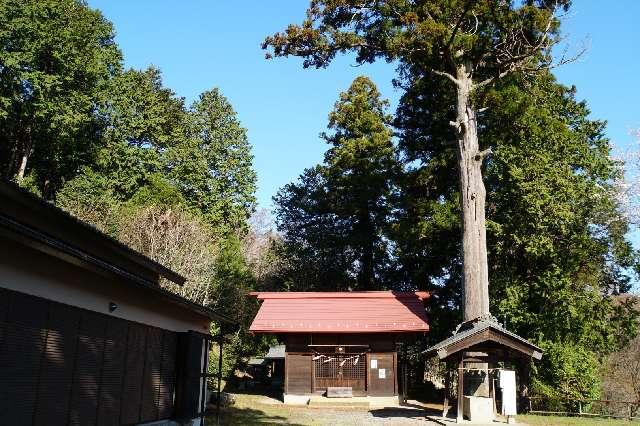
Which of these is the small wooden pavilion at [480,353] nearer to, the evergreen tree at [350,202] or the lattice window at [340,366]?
the lattice window at [340,366]

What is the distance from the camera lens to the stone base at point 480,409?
1466 cm

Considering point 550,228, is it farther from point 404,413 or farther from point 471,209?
point 404,413

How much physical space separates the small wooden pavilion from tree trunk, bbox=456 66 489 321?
47.3 inches

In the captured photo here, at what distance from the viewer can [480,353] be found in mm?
15469

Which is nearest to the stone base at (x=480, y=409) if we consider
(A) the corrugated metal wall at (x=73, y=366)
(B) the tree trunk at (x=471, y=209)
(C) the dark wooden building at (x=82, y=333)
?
(B) the tree trunk at (x=471, y=209)

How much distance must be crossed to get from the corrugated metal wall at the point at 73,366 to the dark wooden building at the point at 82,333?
1cm

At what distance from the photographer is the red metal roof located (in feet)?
70.0

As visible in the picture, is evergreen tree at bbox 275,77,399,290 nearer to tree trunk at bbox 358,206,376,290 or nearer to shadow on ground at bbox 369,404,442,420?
tree trunk at bbox 358,206,376,290

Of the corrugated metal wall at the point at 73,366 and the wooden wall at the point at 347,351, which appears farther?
the wooden wall at the point at 347,351

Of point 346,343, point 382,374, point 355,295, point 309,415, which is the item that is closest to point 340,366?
point 346,343

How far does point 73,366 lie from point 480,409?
37.0 ft

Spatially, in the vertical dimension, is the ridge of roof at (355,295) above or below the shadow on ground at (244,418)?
above

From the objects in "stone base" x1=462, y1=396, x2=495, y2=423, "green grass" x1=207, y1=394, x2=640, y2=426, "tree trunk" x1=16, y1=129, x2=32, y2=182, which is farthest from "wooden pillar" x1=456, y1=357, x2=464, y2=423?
"tree trunk" x1=16, y1=129, x2=32, y2=182

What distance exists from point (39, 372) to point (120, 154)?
28202 mm
